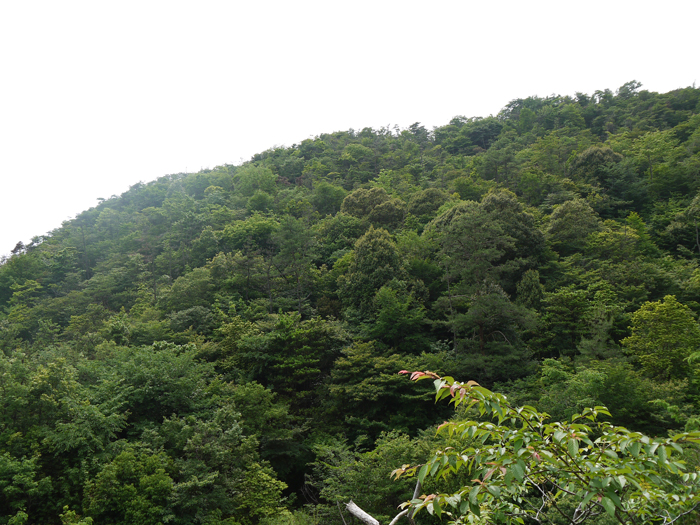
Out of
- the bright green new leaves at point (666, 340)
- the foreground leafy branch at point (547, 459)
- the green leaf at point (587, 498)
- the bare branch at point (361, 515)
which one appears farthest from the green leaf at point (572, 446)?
the bright green new leaves at point (666, 340)

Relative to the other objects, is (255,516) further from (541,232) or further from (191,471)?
(541,232)

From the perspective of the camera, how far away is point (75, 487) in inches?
424

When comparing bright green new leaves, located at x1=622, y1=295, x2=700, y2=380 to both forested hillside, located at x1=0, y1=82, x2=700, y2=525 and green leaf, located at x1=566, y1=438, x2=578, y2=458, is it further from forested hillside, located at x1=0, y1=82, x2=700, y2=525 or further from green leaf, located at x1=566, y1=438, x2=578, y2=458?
green leaf, located at x1=566, y1=438, x2=578, y2=458

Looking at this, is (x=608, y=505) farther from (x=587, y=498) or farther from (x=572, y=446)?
(x=572, y=446)

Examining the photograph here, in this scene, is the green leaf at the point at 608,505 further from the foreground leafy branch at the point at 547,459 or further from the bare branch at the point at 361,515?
the bare branch at the point at 361,515

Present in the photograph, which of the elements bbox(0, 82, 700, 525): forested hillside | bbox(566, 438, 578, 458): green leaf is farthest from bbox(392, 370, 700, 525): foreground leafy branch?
bbox(0, 82, 700, 525): forested hillside

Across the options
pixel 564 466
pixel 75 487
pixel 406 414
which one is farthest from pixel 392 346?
pixel 564 466

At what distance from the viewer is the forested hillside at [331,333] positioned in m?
11.3

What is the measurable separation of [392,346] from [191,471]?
11.4m

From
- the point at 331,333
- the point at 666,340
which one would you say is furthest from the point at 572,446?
the point at 331,333

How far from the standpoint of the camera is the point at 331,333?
19250 millimetres

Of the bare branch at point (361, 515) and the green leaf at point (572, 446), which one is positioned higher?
the green leaf at point (572, 446)

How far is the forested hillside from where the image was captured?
11265 millimetres

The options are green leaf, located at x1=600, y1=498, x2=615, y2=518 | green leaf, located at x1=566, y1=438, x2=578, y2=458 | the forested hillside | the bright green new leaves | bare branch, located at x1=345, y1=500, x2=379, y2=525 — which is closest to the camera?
green leaf, located at x1=600, y1=498, x2=615, y2=518
